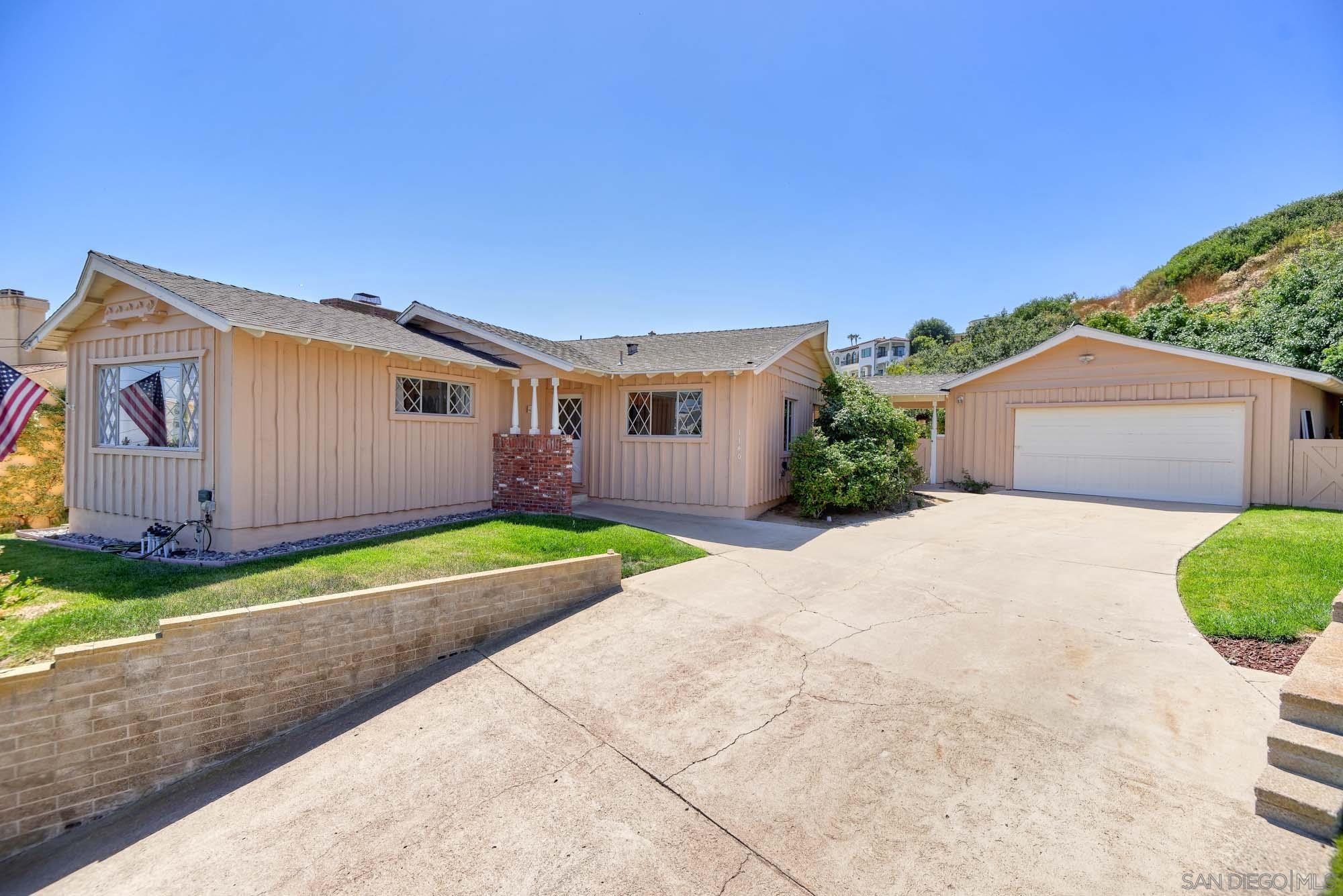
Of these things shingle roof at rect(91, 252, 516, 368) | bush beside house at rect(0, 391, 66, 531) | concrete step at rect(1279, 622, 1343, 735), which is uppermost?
shingle roof at rect(91, 252, 516, 368)

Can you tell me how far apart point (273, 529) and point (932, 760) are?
7.95 m

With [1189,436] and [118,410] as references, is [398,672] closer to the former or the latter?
[118,410]

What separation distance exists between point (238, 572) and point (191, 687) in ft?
8.37

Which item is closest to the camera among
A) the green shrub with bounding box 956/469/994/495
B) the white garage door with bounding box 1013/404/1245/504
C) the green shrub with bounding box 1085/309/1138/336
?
the white garage door with bounding box 1013/404/1245/504

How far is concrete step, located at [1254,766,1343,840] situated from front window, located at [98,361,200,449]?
1015 cm

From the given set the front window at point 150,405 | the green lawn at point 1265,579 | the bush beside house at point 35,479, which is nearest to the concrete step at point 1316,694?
the green lawn at point 1265,579

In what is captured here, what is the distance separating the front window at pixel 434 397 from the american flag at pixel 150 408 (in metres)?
2.95

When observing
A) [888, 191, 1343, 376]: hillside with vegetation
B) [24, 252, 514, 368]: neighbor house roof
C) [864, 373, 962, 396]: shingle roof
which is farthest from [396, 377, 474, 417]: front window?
[888, 191, 1343, 376]: hillside with vegetation

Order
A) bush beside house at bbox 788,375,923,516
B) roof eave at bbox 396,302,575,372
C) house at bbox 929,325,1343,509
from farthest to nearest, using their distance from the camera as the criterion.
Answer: house at bbox 929,325,1343,509 → bush beside house at bbox 788,375,923,516 → roof eave at bbox 396,302,575,372

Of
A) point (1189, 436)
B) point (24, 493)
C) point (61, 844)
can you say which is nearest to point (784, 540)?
point (61, 844)

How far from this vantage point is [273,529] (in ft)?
24.3

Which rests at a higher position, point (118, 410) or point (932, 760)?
point (118, 410)

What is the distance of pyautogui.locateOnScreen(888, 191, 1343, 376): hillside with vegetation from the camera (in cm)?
1747

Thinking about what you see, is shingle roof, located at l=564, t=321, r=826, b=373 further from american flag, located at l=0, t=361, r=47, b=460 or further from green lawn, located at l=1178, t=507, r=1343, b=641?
american flag, located at l=0, t=361, r=47, b=460
